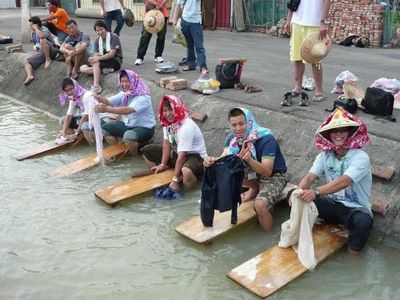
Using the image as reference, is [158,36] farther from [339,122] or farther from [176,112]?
[339,122]

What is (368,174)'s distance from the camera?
173 inches

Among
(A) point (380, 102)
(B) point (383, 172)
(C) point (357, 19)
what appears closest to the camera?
(B) point (383, 172)

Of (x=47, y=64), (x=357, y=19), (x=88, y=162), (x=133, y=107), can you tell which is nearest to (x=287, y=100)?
(x=133, y=107)

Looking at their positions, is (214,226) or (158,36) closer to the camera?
(214,226)

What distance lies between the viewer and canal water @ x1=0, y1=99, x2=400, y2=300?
4.10 meters

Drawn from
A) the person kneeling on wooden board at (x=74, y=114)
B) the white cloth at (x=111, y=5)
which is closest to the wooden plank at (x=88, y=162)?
the person kneeling on wooden board at (x=74, y=114)

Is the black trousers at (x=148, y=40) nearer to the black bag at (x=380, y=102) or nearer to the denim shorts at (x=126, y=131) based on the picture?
the denim shorts at (x=126, y=131)

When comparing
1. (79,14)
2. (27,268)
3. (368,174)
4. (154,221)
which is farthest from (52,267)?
Result: (79,14)

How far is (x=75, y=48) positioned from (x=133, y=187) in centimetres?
452

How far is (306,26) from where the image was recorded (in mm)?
6438

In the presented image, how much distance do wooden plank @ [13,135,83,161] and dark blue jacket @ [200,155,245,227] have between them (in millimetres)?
3599

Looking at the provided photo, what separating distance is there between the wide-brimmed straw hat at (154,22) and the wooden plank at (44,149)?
8.62 ft

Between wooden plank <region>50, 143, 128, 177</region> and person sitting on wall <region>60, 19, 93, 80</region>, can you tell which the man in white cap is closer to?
wooden plank <region>50, 143, 128, 177</region>

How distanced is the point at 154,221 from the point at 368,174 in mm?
2219
